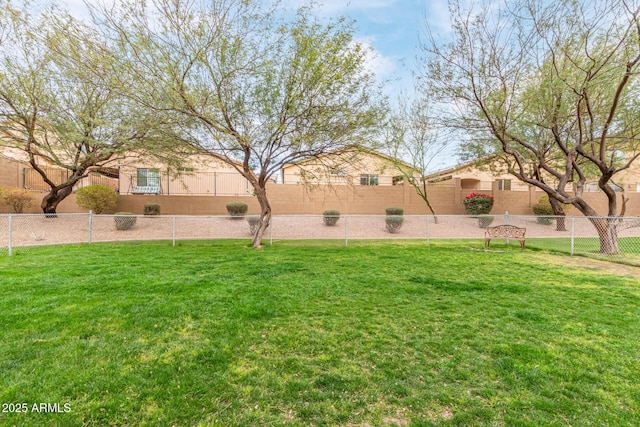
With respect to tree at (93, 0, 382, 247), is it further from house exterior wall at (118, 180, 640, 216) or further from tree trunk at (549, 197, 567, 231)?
tree trunk at (549, 197, 567, 231)

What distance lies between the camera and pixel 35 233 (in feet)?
36.9

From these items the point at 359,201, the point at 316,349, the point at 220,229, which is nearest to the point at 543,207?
the point at 359,201

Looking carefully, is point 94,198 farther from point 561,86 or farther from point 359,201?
point 561,86

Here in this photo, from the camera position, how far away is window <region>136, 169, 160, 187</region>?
15.5m

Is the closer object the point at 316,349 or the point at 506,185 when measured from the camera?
the point at 316,349

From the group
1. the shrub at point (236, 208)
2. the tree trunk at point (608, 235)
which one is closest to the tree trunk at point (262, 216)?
the shrub at point (236, 208)

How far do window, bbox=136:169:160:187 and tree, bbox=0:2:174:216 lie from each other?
9.69 ft

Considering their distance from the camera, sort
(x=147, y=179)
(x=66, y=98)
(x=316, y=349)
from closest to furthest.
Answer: (x=316, y=349)
(x=66, y=98)
(x=147, y=179)

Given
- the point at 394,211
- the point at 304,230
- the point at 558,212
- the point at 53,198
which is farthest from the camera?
the point at 394,211

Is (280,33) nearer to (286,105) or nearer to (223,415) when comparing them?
(286,105)

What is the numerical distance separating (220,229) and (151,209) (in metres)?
4.39

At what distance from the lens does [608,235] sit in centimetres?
882

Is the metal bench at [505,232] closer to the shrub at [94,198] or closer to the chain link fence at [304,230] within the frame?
the chain link fence at [304,230]

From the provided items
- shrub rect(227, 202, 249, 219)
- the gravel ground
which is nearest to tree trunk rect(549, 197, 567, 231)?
the gravel ground
